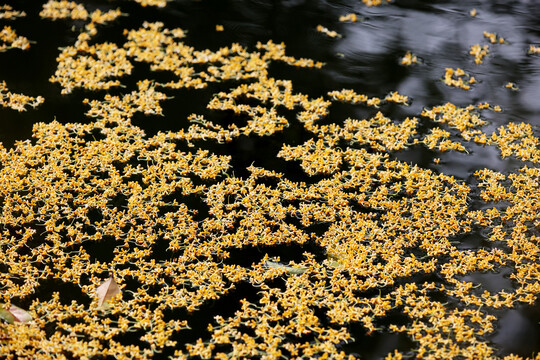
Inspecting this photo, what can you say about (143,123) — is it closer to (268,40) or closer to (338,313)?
(268,40)

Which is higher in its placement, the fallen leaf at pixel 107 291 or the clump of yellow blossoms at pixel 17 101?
the clump of yellow blossoms at pixel 17 101

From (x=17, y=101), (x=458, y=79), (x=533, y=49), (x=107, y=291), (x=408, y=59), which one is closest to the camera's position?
(x=107, y=291)

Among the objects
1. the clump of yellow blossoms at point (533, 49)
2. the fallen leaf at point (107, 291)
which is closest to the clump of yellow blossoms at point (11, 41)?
the fallen leaf at point (107, 291)

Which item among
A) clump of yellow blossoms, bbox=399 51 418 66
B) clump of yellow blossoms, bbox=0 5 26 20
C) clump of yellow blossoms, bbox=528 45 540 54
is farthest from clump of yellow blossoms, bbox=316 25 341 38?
clump of yellow blossoms, bbox=0 5 26 20

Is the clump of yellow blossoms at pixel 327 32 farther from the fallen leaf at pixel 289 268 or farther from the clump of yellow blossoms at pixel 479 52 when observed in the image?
the fallen leaf at pixel 289 268

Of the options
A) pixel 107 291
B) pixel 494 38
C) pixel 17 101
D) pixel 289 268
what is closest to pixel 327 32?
pixel 494 38

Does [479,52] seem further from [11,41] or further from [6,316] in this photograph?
[6,316]
